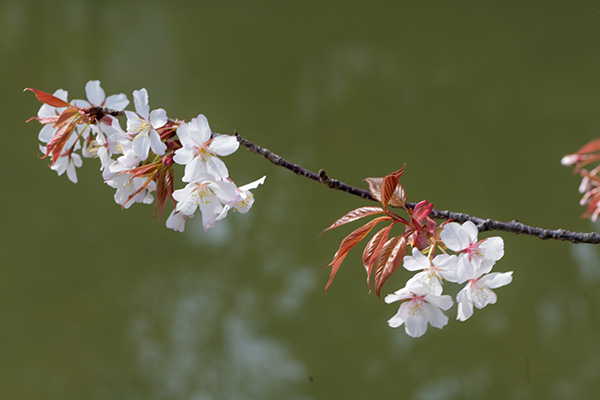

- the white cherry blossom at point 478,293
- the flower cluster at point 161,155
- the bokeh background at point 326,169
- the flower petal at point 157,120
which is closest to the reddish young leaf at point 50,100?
the flower cluster at point 161,155

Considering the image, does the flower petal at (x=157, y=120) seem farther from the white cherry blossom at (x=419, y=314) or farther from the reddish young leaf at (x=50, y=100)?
the white cherry blossom at (x=419, y=314)

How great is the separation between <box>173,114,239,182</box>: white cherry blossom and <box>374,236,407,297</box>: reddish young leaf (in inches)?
5.5

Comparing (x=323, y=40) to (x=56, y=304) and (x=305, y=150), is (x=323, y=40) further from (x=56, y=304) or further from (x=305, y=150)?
(x=56, y=304)

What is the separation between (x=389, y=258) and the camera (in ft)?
1.40

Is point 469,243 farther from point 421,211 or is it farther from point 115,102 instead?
point 115,102

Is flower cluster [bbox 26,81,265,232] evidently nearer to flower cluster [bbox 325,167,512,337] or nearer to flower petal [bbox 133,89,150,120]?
flower petal [bbox 133,89,150,120]

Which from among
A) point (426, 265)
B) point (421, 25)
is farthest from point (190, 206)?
point (421, 25)

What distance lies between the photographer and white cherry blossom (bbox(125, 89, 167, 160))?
0.45 m

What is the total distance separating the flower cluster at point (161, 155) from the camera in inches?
17.6

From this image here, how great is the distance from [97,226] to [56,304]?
10.4 inches

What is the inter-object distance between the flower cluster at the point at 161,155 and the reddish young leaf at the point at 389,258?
12 cm

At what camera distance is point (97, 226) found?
1.80 m

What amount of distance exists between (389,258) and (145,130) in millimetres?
215

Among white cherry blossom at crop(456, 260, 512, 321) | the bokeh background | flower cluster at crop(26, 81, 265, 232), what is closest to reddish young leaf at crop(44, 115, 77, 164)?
flower cluster at crop(26, 81, 265, 232)
